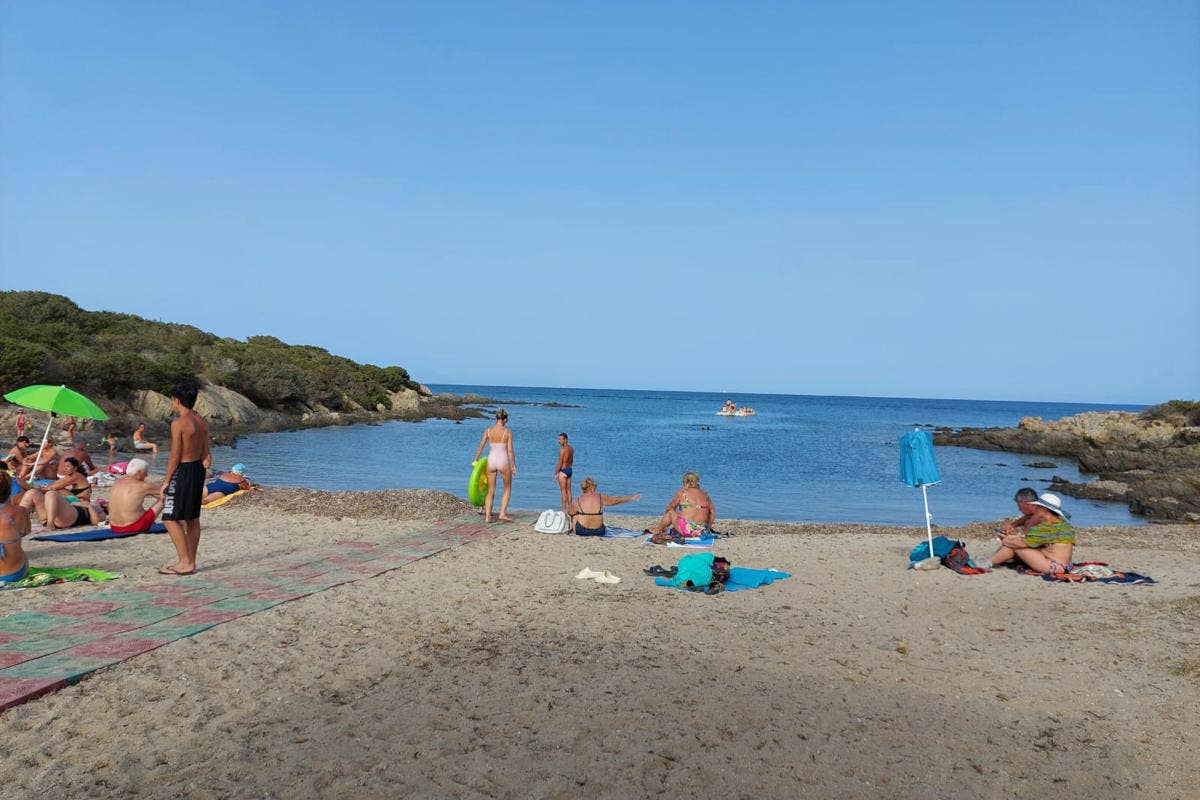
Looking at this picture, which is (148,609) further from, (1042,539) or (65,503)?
(1042,539)

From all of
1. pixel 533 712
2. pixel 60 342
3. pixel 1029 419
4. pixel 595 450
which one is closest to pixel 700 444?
pixel 595 450

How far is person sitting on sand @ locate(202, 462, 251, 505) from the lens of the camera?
13633 millimetres

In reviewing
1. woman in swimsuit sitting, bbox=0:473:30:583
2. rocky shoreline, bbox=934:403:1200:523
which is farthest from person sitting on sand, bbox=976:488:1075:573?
rocky shoreline, bbox=934:403:1200:523

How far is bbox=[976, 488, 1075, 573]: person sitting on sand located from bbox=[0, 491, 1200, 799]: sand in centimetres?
52

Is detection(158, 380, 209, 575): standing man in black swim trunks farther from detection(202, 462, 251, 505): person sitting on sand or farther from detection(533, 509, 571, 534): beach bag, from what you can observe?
detection(202, 462, 251, 505): person sitting on sand

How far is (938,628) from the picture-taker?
6.88 metres

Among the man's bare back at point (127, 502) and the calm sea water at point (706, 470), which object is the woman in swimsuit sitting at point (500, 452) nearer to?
the man's bare back at point (127, 502)

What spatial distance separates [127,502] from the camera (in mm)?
9789

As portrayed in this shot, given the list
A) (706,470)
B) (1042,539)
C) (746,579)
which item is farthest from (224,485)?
(706,470)

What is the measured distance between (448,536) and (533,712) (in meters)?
6.40

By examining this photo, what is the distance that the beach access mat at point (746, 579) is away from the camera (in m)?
8.30

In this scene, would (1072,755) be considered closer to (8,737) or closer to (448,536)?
(8,737)

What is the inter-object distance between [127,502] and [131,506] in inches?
2.6

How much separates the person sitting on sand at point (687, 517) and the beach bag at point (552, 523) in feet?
4.23
